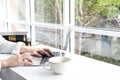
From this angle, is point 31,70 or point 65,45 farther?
point 65,45

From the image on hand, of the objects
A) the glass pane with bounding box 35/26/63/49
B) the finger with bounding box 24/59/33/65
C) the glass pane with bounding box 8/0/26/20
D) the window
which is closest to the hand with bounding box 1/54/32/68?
the finger with bounding box 24/59/33/65

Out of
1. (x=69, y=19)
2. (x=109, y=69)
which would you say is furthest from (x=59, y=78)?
(x=69, y=19)

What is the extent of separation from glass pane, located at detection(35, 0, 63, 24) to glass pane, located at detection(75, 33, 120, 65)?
1.27ft

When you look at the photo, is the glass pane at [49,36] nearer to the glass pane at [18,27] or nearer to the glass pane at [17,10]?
the glass pane at [18,27]

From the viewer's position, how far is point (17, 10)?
11.7ft

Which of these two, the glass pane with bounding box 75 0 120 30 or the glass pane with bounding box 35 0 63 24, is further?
the glass pane with bounding box 35 0 63 24

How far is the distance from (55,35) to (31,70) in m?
1.45

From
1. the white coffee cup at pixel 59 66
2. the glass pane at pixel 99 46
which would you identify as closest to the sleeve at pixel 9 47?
the white coffee cup at pixel 59 66

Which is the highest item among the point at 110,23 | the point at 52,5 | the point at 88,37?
the point at 52,5

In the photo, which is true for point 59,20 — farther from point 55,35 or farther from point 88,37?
point 88,37

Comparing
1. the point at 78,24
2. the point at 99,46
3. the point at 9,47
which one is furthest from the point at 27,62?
the point at 78,24

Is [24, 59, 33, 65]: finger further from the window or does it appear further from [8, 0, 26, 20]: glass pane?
[8, 0, 26, 20]: glass pane

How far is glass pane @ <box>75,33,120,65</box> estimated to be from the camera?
1775 mm

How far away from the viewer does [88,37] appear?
2041 mm
